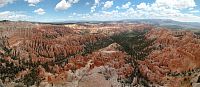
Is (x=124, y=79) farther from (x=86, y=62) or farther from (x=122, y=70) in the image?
(x=86, y=62)

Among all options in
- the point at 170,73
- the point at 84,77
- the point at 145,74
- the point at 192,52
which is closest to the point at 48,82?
the point at 84,77

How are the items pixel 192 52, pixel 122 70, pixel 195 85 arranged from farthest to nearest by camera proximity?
pixel 192 52
pixel 122 70
pixel 195 85

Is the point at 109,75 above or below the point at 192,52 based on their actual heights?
below

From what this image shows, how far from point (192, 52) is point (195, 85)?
2618 inches

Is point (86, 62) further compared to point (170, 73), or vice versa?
point (86, 62)

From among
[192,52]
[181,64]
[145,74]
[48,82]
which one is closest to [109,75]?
[145,74]

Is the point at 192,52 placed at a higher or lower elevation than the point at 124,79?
higher

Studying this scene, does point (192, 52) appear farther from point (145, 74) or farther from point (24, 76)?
point (24, 76)

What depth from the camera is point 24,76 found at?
182625 millimetres

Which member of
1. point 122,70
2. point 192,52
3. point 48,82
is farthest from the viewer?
point 192,52

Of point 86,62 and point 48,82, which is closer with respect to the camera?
point 48,82

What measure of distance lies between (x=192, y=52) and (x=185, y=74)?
30.6 meters

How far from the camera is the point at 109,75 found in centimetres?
17225

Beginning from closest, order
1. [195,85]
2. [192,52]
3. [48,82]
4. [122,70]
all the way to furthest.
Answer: [195,85], [48,82], [122,70], [192,52]
